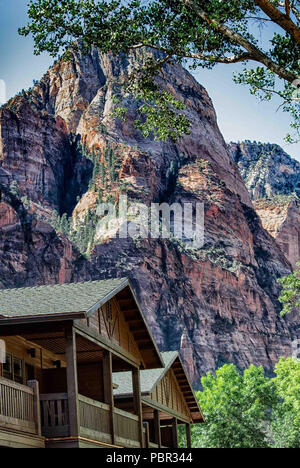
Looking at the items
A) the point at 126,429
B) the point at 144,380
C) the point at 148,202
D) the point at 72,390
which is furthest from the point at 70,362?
the point at 148,202

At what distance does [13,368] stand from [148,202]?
121 m

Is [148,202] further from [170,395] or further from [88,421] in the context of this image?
[88,421]

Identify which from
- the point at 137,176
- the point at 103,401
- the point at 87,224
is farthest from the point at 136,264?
the point at 103,401

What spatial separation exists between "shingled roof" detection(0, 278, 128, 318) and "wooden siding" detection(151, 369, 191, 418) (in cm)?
970

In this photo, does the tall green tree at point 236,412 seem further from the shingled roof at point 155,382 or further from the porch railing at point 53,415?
the porch railing at point 53,415

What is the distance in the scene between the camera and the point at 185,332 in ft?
401

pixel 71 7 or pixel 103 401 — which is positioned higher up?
pixel 71 7

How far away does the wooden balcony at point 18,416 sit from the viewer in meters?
15.6

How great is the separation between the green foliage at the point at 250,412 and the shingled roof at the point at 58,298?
95.5ft

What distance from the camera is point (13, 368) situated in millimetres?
19438

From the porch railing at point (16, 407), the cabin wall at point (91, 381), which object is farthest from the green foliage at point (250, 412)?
the porch railing at point (16, 407)

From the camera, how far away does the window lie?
19.1 m

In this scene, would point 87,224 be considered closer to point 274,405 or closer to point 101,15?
point 274,405
